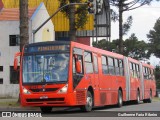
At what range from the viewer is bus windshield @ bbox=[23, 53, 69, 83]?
19.6 metres

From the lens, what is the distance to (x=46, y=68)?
19797 mm

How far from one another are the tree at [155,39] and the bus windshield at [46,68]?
8820 cm

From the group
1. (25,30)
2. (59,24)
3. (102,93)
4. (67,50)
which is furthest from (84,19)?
(59,24)

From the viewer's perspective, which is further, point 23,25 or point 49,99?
point 23,25

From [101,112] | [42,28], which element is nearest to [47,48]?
[101,112]

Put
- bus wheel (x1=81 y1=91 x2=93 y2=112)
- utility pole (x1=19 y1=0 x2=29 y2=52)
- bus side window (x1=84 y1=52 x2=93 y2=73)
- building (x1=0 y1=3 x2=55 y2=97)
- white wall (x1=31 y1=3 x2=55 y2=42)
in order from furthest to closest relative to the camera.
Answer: white wall (x1=31 y1=3 x2=55 y2=42) → building (x1=0 y1=3 x2=55 y2=97) → utility pole (x1=19 y1=0 x2=29 y2=52) → bus side window (x1=84 y1=52 x2=93 y2=73) → bus wheel (x1=81 y1=91 x2=93 y2=112)

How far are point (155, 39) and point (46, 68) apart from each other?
305ft

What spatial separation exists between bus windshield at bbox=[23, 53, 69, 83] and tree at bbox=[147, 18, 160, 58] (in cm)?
8820

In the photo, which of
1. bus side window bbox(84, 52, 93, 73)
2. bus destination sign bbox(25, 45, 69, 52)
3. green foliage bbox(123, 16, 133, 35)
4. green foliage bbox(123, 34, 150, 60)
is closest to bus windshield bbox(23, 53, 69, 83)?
bus destination sign bbox(25, 45, 69, 52)

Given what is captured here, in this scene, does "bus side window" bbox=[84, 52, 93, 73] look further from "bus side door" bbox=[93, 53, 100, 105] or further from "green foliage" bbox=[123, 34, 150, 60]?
"green foliage" bbox=[123, 34, 150, 60]

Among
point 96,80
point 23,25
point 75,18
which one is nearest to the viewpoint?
point 96,80

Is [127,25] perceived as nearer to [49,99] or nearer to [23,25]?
[23,25]

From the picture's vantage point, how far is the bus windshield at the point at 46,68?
1964 cm

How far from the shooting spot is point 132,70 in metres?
31.8
